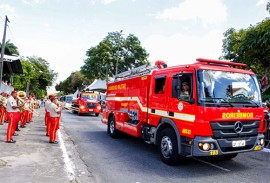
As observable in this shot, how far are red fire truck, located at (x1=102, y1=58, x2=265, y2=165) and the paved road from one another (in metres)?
0.47

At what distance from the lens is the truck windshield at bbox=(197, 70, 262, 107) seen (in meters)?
5.97

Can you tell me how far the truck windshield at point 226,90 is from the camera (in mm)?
5969

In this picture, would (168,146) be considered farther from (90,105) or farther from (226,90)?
(90,105)

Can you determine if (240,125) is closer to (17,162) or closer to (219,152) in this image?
(219,152)

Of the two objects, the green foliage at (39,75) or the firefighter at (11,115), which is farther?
the green foliage at (39,75)

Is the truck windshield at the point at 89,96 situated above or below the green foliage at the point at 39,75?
below

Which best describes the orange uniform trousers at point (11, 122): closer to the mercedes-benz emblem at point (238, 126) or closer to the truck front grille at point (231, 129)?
the truck front grille at point (231, 129)

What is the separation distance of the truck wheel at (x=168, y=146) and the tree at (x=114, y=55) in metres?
40.6

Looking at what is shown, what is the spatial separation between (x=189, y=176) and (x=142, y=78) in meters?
3.72

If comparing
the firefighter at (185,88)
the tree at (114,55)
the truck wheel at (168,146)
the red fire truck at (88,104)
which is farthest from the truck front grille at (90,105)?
the tree at (114,55)

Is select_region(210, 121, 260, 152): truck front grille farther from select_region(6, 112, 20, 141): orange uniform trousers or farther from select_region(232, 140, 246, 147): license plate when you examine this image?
select_region(6, 112, 20, 141): orange uniform trousers

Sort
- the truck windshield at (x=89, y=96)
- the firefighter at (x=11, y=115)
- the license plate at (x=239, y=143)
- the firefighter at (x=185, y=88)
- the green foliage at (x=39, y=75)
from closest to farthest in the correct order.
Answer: the license plate at (x=239, y=143), the firefighter at (x=185, y=88), the firefighter at (x=11, y=115), the truck windshield at (x=89, y=96), the green foliage at (x=39, y=75)

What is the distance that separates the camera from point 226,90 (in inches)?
243

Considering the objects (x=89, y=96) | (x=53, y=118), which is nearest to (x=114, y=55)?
(x=89, y=96)
